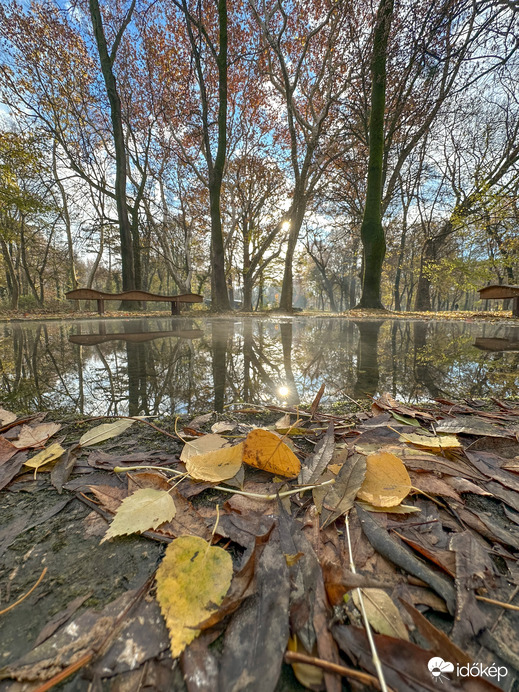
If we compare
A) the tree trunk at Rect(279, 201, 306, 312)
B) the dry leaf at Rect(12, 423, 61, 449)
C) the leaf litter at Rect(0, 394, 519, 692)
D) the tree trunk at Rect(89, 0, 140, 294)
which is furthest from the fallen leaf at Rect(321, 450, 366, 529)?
the tree trunk at Rect(279, 201, 306, 312)

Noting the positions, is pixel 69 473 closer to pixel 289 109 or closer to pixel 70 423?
pixel 70 423

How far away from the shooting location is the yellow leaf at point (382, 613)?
42 cm

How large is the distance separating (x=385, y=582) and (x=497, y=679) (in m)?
0.16

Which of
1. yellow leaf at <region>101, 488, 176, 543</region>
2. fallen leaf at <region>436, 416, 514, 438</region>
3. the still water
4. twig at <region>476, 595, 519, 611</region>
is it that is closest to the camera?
twig at <region>476, 595, 519, 611</region>

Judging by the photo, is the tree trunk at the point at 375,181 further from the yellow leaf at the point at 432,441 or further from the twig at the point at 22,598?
the twig at the point at 22,598

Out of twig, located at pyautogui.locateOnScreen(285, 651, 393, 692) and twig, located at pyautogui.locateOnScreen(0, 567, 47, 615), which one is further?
twig, located at pyautogui.locateOnScreen(0, 567, 47, 615)

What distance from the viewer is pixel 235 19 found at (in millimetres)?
9500

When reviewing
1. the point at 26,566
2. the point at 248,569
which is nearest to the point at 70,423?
the point at 26,566

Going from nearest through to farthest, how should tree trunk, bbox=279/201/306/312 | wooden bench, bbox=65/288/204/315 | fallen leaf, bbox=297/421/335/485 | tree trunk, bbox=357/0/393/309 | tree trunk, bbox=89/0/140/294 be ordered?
fallen leaf, bbox=297/421/335/485 → wooden bench, bbox=65/288/204/315 → tree trunk, bbox=357/0/393/309 → tree trunk, bbox=89/0/140/294 → tree trunk, bbox=279/201/306/312

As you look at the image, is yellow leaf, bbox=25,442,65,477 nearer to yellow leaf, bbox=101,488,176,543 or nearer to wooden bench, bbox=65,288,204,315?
yellow leaf, bbox=101,488,176,543

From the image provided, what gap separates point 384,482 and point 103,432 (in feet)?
3.08

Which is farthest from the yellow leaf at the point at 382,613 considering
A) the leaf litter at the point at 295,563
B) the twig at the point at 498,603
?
the twig at the point at 498,603

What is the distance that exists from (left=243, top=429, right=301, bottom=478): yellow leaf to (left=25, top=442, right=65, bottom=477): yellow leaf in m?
0.57

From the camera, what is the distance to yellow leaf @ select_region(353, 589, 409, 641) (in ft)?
1.39
